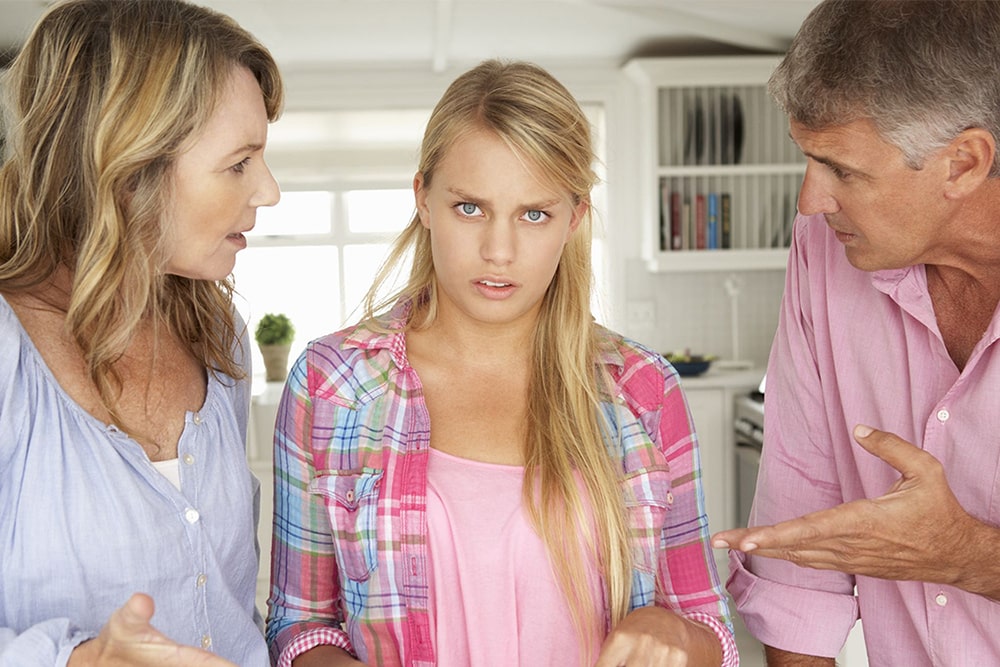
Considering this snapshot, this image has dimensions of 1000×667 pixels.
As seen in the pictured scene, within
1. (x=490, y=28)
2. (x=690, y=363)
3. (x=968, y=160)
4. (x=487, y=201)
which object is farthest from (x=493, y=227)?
(x=690, y=363)

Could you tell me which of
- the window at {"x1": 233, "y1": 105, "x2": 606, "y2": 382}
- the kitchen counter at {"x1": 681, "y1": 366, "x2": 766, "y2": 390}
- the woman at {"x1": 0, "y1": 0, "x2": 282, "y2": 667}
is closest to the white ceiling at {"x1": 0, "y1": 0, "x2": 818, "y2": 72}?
the window at {"x1": 233, "y1": 105, "x2": 606, "y2": 382}

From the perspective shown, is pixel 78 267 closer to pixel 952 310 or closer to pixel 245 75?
pixel 245 75

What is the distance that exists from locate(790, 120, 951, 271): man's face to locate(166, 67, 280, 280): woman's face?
2.53ft

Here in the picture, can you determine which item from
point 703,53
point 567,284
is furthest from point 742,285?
point 567,284

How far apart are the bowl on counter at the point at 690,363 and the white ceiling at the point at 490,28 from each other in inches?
63.3

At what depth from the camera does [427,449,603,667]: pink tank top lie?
5.25 feet

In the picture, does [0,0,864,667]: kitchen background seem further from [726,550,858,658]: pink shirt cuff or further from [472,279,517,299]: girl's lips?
[472,279,517,299]: girl's lips

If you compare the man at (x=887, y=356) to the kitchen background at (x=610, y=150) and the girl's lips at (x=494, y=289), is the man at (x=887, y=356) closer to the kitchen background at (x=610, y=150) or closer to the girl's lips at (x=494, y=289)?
the girl's lips at (x=494, y=289)

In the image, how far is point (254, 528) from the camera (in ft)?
5.53

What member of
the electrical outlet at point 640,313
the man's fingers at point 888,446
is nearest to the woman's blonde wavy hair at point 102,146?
the man's fingers at point 888,446

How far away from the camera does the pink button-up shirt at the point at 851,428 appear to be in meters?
1.57

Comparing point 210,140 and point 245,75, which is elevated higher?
point 245,75

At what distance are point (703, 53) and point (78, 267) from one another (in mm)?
4965

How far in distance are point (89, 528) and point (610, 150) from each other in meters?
5.03
